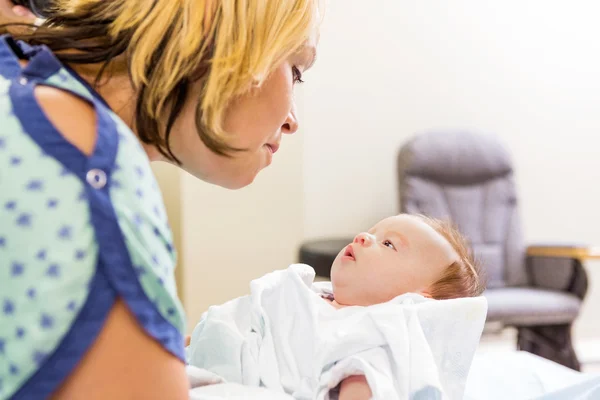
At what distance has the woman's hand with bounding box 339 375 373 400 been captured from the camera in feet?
3.05

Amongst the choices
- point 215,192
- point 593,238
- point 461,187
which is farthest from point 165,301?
point 593,238

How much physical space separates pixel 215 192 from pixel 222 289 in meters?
0.47

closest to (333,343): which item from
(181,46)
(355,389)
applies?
(355,389)

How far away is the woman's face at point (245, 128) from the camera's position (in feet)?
2.70

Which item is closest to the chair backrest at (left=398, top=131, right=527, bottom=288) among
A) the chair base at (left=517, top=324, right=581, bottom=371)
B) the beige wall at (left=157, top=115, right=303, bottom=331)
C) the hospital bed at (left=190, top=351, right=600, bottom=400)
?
the chair base at (left=517, top=324, right=581, bottom=371)

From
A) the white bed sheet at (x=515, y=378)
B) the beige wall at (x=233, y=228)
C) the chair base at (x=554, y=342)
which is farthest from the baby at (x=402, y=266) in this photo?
the chair base at (x=554, y=342)

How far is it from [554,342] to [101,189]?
9.64 ft

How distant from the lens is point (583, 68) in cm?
390

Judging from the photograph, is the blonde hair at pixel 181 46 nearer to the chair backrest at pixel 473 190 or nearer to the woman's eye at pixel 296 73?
the woman's eye at pixel 296 73

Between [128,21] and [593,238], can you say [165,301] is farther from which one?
[593,238]

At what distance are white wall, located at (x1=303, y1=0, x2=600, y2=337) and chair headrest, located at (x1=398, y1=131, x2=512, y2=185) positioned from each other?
0.34 meters

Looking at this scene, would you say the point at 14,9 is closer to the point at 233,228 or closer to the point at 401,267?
the point at 401,267

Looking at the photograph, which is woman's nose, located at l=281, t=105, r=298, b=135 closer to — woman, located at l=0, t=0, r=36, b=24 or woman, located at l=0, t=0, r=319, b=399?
woman, located at l=0, t=0, r=319, b=399

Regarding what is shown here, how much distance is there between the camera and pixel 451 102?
374cm
